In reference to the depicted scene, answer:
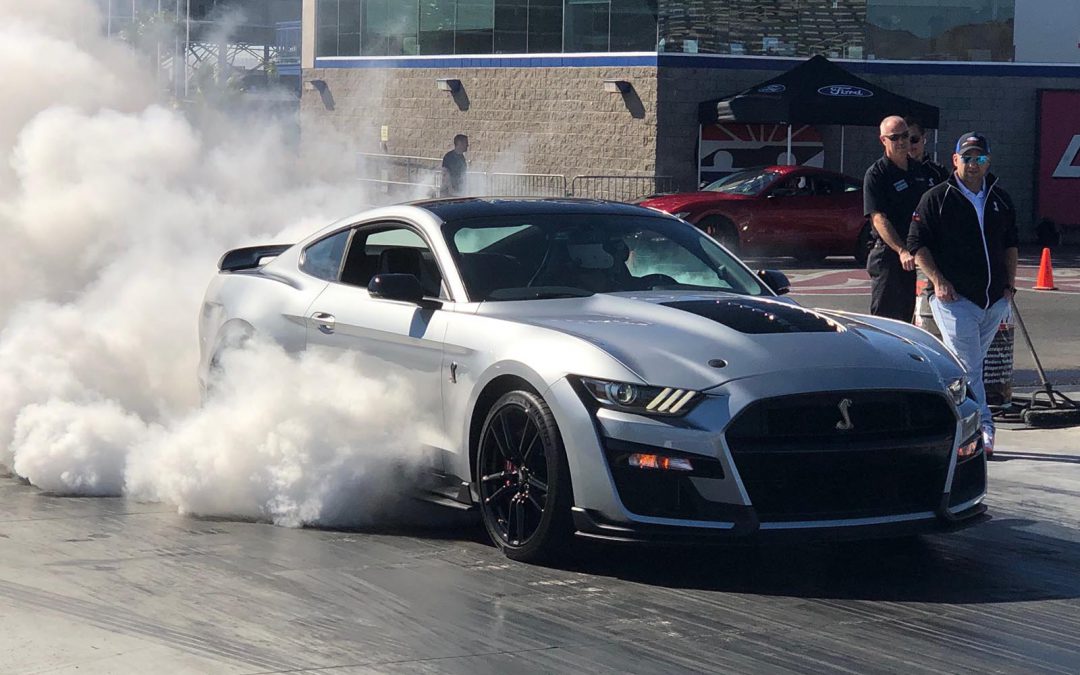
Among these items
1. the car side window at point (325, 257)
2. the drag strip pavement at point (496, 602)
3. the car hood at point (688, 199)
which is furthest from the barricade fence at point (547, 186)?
the drag strip pavement at point (496, 602)

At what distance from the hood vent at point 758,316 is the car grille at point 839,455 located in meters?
0.47

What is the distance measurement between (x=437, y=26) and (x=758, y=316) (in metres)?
30.5

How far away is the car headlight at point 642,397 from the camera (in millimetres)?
5891

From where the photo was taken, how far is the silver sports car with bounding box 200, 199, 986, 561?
587cm

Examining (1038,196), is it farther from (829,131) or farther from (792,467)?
(792,467)

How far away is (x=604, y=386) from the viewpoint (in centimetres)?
601

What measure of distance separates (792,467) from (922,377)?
2.36 ft

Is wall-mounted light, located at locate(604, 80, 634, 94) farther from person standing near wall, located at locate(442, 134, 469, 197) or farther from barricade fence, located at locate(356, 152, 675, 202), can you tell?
person standing near wall, located at locate(442, 134, 469, 197)

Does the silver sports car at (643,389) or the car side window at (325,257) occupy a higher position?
the car side window at (325,257)

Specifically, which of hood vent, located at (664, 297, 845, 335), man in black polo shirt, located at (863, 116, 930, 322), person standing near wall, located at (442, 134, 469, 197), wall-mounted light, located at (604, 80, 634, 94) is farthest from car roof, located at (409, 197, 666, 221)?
wall-mounted light, located at (604, 80, 634, 94)

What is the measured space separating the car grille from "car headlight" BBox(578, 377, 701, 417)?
20 centimetres

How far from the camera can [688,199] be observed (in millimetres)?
23531

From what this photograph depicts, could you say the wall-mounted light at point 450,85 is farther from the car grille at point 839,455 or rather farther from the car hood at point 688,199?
the car grille at point 839,455

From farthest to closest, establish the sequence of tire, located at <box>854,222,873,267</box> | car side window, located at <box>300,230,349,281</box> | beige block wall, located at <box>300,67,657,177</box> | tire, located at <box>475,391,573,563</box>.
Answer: beige block wall, located at <box>300,67,657,177</box> < tire, located at <box>854,222,873,267</box> < car side window, located at <box>300,230,349,281</box> < tire, located at <box>475,391,573,563</box>
